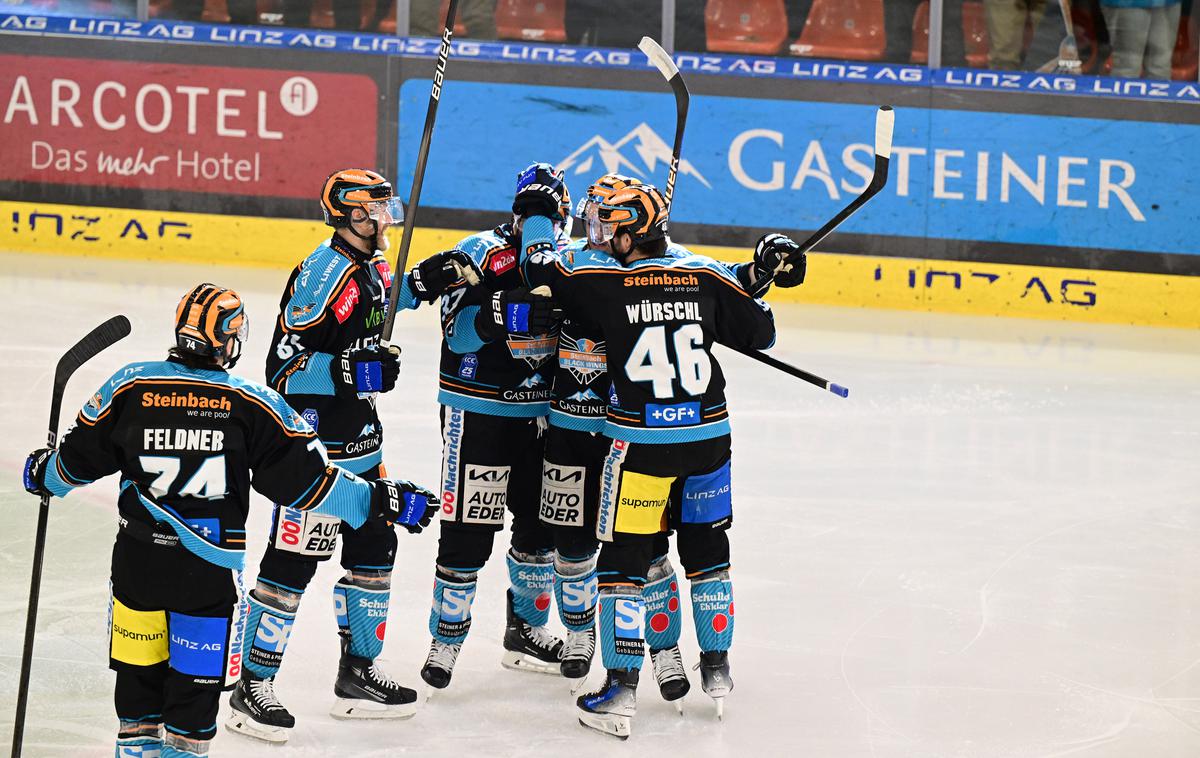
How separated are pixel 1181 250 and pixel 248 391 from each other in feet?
30.6

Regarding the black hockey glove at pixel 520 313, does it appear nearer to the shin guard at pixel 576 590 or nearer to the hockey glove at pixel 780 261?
the hockey glove at pixel 780 261

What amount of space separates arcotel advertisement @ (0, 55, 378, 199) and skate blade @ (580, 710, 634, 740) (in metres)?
8.48

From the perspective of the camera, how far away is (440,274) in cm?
503

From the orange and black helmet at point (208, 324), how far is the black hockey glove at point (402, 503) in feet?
1.66

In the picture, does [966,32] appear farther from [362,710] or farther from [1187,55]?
[362,710]

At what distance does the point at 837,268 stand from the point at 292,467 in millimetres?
8691

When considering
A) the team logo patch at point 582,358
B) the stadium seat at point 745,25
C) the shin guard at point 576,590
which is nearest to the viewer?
the team logo patch at point 582,358

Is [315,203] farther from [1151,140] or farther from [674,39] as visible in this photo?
[1151,140]

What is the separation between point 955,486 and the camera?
7.74 m

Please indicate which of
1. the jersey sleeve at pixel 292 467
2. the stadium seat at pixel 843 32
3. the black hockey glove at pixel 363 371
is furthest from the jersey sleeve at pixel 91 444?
the stadium seat at pixel 843 32

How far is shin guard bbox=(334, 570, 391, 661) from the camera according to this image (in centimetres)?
495

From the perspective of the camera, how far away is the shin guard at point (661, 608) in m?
5.10

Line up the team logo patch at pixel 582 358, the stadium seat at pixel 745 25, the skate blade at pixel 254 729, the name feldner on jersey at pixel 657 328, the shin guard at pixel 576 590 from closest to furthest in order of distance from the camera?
1. the skate blade at pixel 254 729
2. the name feldner on jersey at pixel 657 328
3. the team logo patch at pixel 582 358
4. the shin guard at pixel 576 590
5. the stadium seat at pixel 745 25

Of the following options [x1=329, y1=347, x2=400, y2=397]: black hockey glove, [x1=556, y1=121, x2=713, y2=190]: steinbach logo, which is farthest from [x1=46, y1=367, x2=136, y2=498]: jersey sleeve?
[x1=556, y1=121, x2=713, y2=190]: steinbach logo
